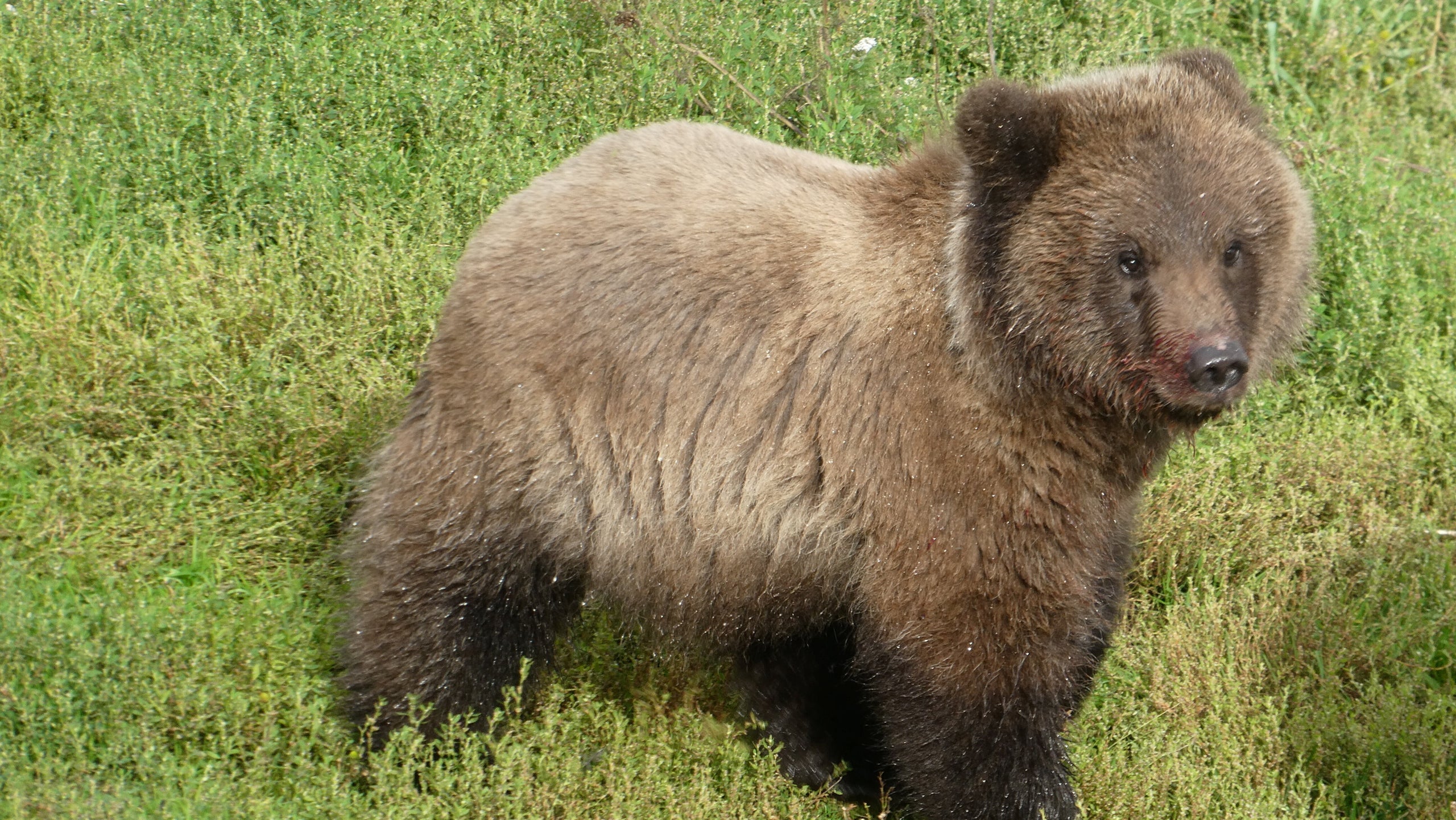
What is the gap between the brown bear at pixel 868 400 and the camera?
403 cm

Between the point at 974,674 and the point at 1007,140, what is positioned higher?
the point at 1007,140

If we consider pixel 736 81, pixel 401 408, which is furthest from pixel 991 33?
pixel 401 408

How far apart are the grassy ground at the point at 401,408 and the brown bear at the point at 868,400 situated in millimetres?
515

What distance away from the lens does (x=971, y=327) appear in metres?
4.12

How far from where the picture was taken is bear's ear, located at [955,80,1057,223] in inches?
158

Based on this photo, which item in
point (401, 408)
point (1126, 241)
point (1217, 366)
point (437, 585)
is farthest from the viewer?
point (401, 408)

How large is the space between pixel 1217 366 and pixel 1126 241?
427 millimetres

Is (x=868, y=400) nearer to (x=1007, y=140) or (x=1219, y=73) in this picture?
(x=1007, y=140)

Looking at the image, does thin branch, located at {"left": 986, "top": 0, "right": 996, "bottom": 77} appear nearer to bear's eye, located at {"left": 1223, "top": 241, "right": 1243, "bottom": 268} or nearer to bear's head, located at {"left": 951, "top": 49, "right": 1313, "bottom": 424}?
bear's head, located at {"left": 951, "top": 49, "right": 1313, "bottom": 424}

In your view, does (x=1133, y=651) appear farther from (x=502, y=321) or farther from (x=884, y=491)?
(x=502, y=321)

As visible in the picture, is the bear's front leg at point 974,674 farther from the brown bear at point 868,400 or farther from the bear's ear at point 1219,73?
the bear's ear at point 1219,73

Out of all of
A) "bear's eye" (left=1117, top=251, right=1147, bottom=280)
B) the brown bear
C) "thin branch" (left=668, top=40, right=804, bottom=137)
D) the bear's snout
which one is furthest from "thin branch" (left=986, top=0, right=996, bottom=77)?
the bear's snout

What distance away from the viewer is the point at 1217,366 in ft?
12.5

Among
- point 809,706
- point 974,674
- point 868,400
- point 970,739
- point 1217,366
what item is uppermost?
point 1217,366
